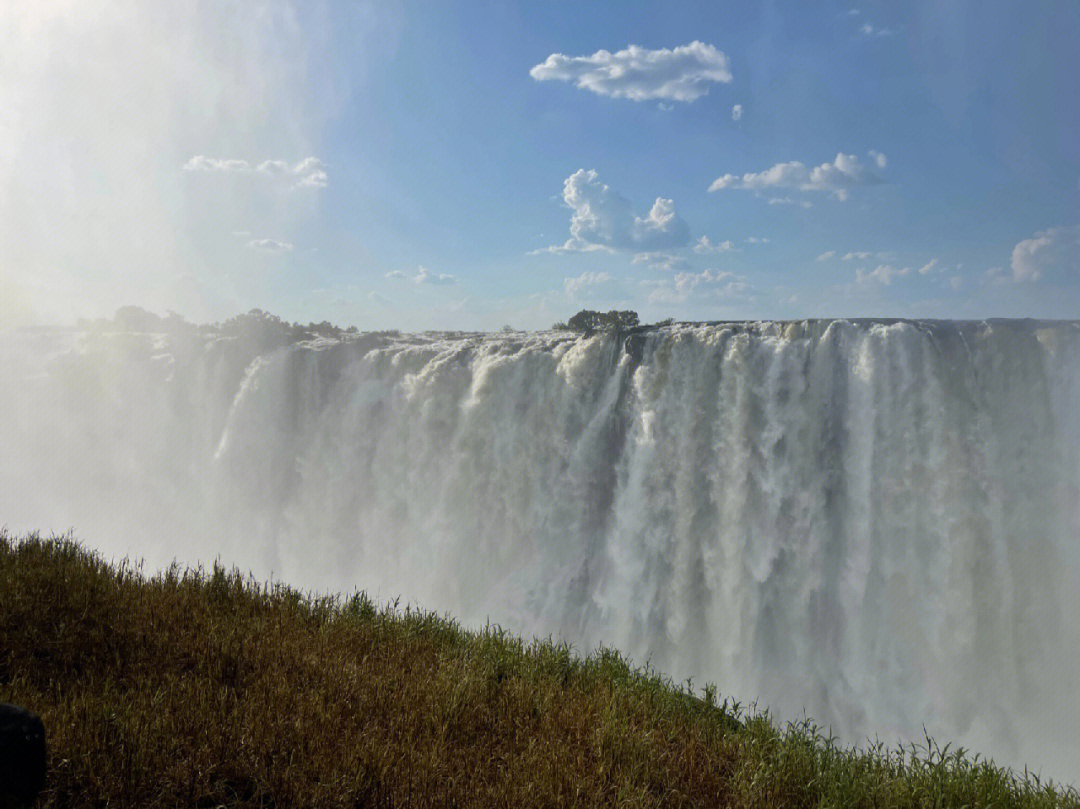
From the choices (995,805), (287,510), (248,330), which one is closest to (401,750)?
(995,805)

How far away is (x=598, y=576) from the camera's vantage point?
69.5 ft

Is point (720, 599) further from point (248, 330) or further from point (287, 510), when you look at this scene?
point (248, 330)

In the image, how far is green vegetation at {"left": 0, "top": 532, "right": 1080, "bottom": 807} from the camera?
3.20m

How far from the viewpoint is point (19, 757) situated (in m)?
2.85

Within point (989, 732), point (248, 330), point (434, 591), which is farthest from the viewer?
point (248, 330)

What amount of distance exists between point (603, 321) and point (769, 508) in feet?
26.3

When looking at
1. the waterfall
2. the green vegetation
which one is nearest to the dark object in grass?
the green vegetation

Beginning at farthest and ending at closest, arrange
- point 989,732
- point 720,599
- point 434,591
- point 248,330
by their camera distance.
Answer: point 248,330
point 434,591
point 720,599
point 989,732

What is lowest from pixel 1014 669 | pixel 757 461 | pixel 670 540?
pixel 1014 669

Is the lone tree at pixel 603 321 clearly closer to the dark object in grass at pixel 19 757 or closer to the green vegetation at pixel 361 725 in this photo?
the green vegetation at pixel 361 725

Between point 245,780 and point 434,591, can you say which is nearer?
point 245,780

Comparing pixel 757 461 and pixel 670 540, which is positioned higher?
pixel 757 461

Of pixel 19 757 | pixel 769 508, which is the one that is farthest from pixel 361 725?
pixel 769 508

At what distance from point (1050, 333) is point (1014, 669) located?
858 cm
